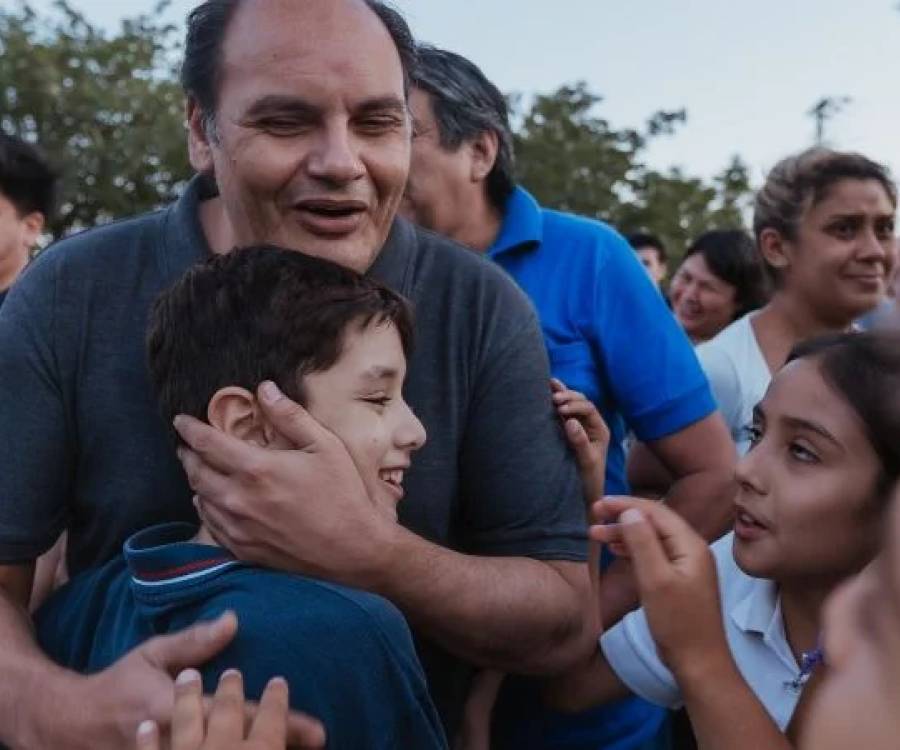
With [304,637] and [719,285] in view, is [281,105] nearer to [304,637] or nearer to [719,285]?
[304,637]

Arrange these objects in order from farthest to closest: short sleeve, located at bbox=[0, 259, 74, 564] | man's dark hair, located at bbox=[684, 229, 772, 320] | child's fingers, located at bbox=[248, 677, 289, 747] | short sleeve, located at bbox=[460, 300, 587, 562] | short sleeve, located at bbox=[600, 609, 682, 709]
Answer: man's dark hair, located at bbox=[684, 229, 772, 320] → short sleeve, located at bbox=[600, 609, 682, 709] → short sleeve, located at bbox=[460, 300, 587, 562] → short sleeve, located at bbox=[0, 259, 74, 564] → child's fingers, located at bbox=[248, 677, 289, 747]

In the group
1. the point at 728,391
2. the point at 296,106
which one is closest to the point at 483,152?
the point at 728,391

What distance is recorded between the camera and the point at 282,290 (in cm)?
217

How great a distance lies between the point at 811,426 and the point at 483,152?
1471 mm

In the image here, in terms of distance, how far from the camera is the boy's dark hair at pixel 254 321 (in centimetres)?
214

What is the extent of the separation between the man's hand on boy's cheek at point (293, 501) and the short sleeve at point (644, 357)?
123cm

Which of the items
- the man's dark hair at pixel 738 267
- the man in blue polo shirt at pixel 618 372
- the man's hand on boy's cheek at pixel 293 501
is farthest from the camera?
the man's dark hair at pixel 738 267

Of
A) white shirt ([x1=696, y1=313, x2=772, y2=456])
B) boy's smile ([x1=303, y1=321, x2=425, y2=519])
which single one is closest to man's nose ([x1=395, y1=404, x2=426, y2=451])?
boy's smile ([x1=303, y1=321, x2=425, y2=519])

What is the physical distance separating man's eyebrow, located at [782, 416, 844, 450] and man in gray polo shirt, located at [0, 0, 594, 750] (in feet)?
1.33

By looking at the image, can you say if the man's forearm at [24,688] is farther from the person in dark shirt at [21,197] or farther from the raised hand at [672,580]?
the person in dark shirt at [21,197]

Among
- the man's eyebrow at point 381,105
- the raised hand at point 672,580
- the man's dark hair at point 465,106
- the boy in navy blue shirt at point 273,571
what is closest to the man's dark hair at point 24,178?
the man's dark hair at point 465,106

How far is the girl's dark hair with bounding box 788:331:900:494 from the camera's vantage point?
2426mm

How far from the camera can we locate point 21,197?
5293 millimetres

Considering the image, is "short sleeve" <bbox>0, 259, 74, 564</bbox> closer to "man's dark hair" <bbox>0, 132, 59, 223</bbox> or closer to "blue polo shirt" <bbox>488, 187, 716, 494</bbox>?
"blue polo shirt" <bbox>488, 187, 716, 494</bbox>
